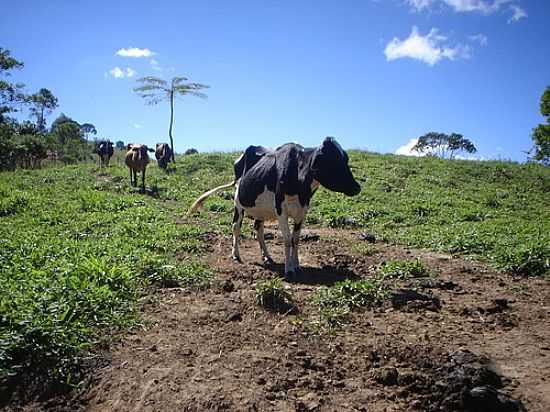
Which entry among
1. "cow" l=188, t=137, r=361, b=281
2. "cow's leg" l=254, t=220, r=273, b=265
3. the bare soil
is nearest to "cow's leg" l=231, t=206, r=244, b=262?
"cow's leg" l=254, t=220, r=273, b=265

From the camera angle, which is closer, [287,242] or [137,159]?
[287,242]

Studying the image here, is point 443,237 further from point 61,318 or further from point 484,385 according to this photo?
point 61,318

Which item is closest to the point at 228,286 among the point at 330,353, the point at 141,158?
the point at 330,353

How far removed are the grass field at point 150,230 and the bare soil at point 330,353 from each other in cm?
46

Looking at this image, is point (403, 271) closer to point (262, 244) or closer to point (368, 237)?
point (262, 244)

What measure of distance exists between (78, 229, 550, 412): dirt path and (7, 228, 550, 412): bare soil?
10 mm

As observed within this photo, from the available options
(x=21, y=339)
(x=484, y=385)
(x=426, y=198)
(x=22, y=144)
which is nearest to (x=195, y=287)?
(x=21, y=339)

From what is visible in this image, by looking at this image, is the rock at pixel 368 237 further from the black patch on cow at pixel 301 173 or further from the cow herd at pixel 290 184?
the black patch on cow at pixel 301 173

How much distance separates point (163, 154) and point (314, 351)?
19274mm

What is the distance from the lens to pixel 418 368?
12.8 ft

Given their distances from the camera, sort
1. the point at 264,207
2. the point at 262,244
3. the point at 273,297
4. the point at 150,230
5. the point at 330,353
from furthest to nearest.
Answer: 1. the point at 150,230
2. the point at 262,244
3. the point at 264,207
4. the point at 273,297
5. the point at 330,353

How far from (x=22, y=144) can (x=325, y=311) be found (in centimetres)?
3089

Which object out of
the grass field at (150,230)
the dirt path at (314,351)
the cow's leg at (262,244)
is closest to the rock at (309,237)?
the grass field at (150,230)

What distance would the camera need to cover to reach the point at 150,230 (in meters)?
9.63
